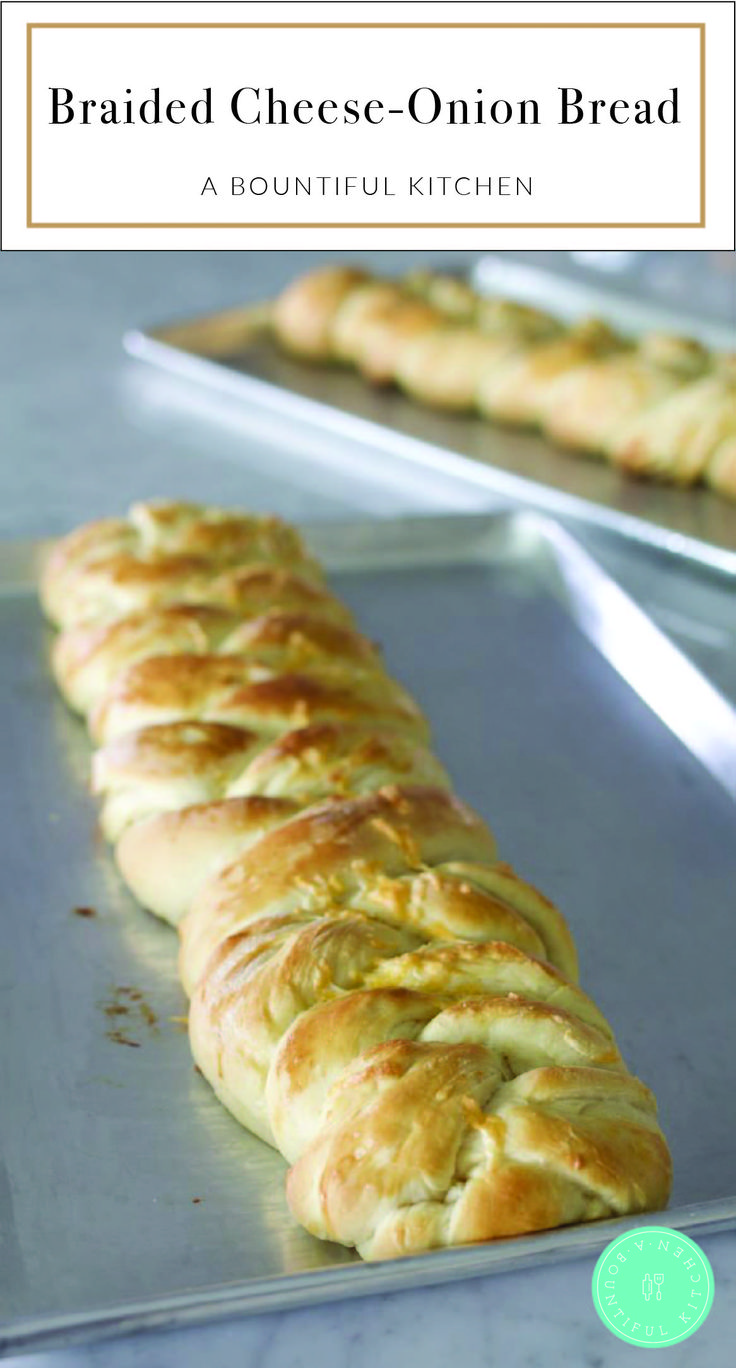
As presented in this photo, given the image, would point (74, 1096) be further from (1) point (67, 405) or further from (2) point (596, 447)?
(1) point (67, 405)

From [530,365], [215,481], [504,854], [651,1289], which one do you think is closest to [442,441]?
[530,365]

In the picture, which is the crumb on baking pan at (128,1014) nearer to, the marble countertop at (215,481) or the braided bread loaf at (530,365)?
the marble countertop at (215,481)

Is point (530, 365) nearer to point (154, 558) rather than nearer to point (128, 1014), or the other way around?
point (154, 558)

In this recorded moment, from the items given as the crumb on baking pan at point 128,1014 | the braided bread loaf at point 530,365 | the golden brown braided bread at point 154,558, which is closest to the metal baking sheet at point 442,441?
the braided bread loaf at point 530,365
